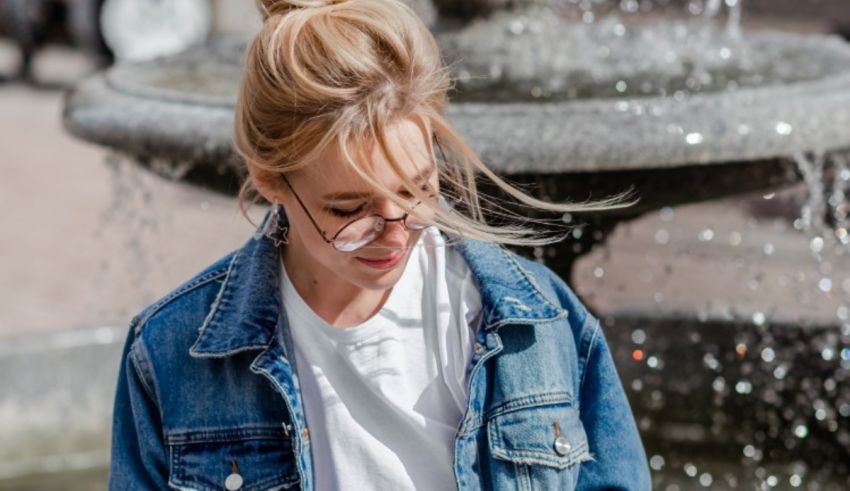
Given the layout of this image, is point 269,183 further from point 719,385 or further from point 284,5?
point 719,385

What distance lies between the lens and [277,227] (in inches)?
69.1

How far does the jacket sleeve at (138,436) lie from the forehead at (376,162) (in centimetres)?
33

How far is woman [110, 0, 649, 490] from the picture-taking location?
5.04 ft

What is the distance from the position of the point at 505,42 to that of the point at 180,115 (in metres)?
0.89

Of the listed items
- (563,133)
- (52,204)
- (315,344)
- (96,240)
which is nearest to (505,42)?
(563,133)

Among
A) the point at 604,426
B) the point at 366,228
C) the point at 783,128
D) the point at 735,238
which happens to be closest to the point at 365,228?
the point at 366,228

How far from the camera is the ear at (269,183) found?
160 cm

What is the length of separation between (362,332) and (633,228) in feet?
16.4

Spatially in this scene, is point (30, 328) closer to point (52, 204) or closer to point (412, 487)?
point (52, 204)

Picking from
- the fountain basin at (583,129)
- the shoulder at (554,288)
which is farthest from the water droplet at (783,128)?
the shoulder at (554,288)

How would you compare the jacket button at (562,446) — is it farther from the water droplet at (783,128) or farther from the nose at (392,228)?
the water droplet at (783,128)

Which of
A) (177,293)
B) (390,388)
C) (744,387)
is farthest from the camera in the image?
(744,387)

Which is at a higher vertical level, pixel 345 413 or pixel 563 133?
pixel 563 133

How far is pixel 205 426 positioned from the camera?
1.65 metres
